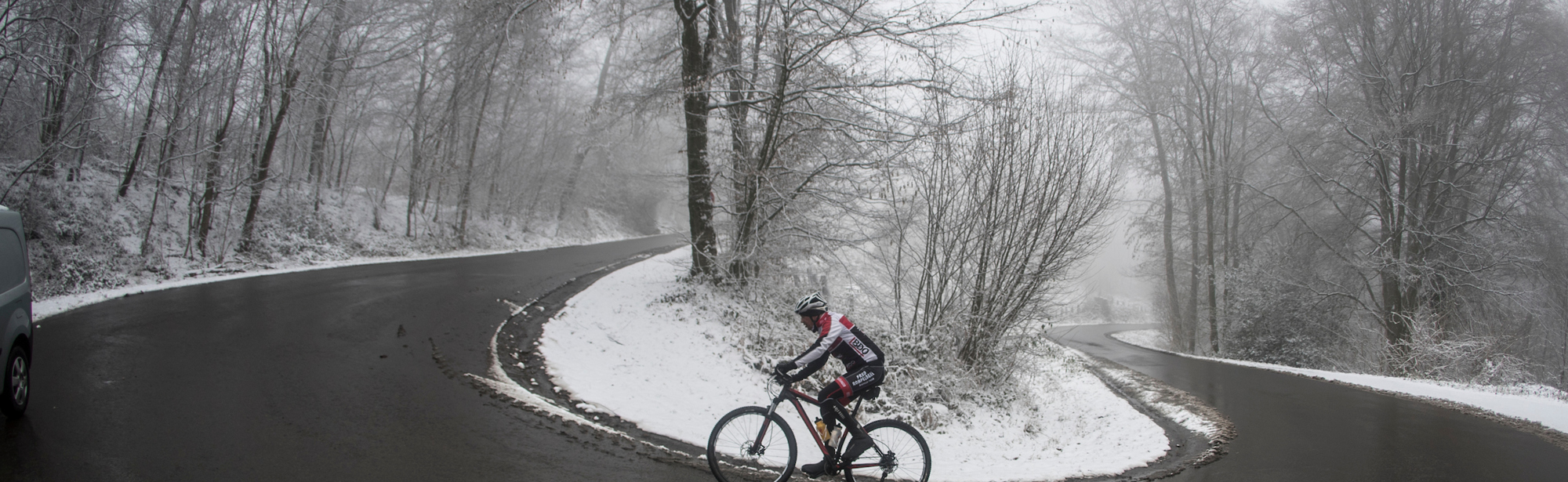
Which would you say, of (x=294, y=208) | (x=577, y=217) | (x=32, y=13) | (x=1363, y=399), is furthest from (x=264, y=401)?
(x=577, y=217)

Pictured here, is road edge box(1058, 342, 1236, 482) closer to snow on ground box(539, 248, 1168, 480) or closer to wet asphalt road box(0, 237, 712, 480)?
snow on ground box(539, 248, 1168, 480)

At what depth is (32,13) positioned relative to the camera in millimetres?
10531

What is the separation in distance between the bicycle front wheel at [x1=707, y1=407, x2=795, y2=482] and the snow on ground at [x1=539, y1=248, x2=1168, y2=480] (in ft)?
0.98

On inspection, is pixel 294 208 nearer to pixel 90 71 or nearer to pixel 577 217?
pixel 90 71

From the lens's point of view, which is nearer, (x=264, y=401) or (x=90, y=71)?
(x=264, y=401)

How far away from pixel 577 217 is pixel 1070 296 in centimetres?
2957

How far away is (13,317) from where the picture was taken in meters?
4.67

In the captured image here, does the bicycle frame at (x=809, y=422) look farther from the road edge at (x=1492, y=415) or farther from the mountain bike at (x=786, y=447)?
the road edge at (x=1492, y=415)

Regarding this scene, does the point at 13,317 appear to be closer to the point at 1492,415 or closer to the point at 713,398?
the point at 713,398

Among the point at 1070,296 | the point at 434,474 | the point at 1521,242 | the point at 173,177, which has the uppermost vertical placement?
the point at 1521,242

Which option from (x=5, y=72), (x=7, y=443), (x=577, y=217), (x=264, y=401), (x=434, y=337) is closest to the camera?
(x=7, y=443)

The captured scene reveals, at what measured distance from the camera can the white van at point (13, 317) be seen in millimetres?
4523

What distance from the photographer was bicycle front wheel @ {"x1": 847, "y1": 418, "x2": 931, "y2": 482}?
17.2 ft

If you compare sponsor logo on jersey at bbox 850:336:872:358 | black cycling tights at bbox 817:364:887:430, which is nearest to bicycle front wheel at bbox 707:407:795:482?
black cycling tights at bbox 817:364:887:430
